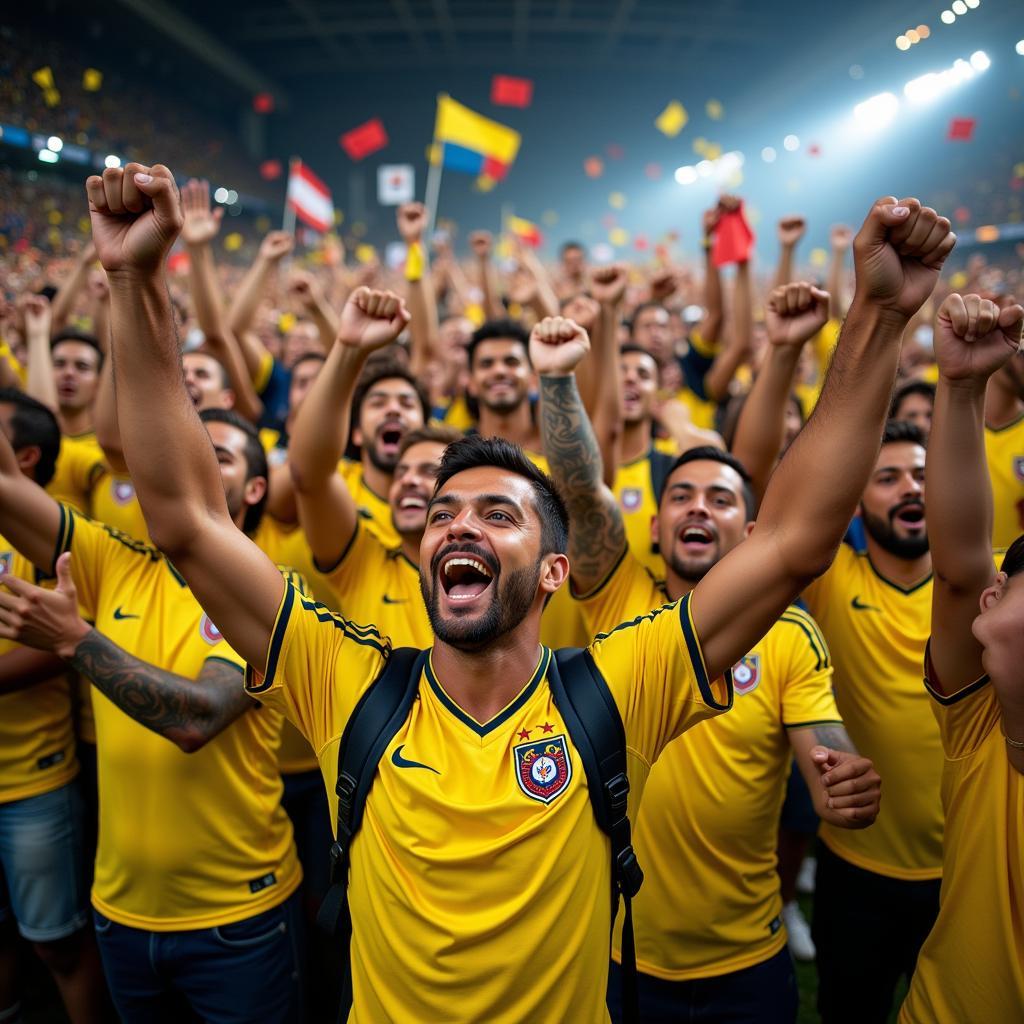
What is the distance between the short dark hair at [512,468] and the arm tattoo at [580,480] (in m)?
0.41

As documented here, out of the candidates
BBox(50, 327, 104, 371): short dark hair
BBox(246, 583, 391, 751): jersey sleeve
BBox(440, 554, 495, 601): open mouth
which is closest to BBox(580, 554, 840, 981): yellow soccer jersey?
BBox(440, 554, 495, 601): open mouth

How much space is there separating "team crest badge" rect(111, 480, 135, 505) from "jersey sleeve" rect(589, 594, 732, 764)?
8.47ft

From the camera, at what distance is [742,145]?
1153 inches


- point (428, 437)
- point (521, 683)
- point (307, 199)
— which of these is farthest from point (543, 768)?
point (307, 199)

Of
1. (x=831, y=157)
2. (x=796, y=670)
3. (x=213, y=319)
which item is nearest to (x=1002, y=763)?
(x=796, y=670)

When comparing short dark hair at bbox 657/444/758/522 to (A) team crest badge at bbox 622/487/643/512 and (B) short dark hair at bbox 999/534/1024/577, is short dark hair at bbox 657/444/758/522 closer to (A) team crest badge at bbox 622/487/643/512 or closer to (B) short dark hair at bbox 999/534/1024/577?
(A) team crest badge at bbox 622/487/643/512

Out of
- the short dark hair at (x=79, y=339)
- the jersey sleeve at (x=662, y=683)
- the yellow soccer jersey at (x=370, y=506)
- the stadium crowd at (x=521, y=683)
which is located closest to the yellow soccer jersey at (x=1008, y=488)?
the stadium crowd at (x=521, y=683)

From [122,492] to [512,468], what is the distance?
230 centimetres

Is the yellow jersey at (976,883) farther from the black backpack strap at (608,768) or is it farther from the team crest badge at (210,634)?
the team crest badge at (210,634)

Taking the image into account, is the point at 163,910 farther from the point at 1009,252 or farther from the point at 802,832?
the point at 1009,252

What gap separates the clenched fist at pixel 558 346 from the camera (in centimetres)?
230

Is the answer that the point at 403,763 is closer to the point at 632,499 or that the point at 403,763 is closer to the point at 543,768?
the point at 543,768

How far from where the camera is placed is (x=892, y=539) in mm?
2719

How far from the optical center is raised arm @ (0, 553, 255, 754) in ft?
6.37
